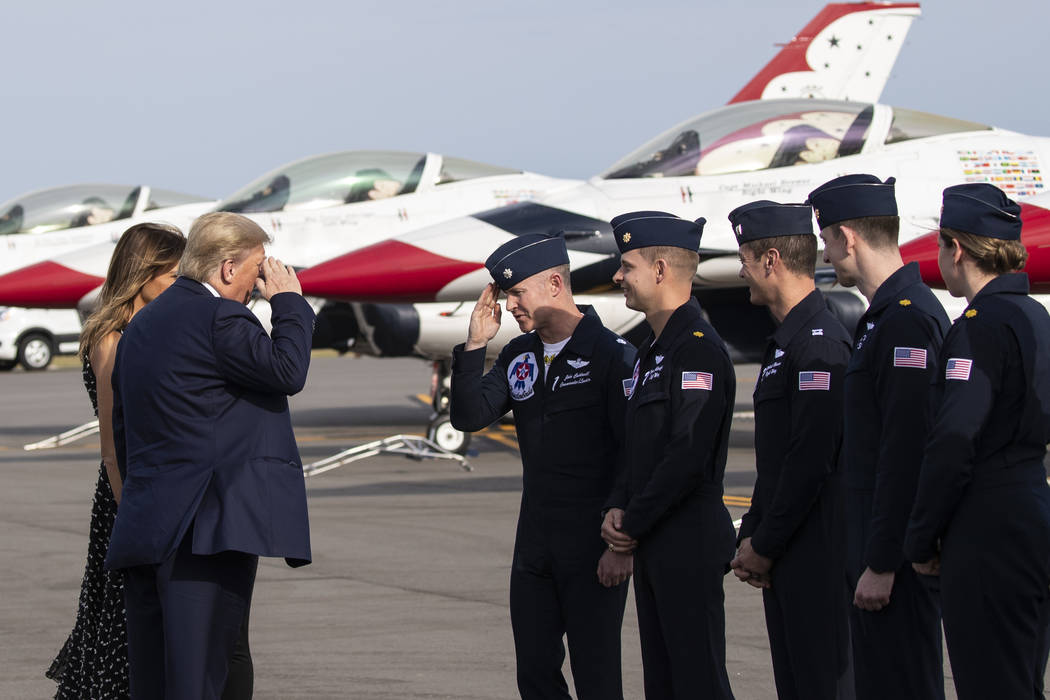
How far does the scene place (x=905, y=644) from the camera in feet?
12.5

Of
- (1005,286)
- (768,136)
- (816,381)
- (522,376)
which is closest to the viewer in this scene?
(1005,286)

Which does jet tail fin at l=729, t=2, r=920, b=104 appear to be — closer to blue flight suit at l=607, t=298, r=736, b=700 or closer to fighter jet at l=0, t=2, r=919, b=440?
fighter jet at l=0, t=2, r=919, b=440

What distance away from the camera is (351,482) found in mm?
12391

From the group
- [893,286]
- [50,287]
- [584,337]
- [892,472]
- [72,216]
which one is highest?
[893,286]

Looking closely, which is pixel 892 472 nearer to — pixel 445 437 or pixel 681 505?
pixel 681 505

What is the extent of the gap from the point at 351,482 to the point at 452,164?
4.85 metres

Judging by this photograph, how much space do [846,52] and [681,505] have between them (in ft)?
66.7

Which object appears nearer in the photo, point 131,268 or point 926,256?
point 131,268

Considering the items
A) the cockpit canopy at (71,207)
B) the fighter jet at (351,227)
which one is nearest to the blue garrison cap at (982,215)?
the fighter jet at (351,227)

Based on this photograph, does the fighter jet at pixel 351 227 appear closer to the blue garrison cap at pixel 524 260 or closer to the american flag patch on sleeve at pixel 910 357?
the blue garrison cap at pixel 524 260

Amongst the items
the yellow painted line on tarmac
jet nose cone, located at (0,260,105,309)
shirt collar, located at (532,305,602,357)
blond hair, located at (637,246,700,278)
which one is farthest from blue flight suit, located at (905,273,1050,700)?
jet nose cone, located at (0,260,105,309)

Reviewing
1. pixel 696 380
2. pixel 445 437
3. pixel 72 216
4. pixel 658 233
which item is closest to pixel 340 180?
pixel 445 437

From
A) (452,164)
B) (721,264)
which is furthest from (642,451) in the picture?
(452,164)

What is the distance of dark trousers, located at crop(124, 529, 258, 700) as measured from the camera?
12.6 feet
